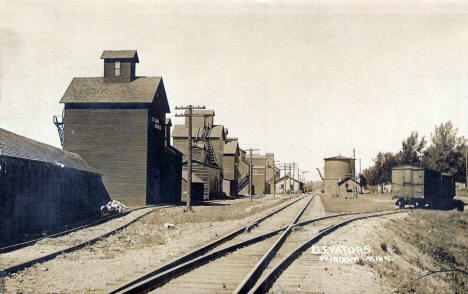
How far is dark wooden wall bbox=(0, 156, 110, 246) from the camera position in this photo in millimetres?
14367

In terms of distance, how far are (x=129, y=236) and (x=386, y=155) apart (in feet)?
201

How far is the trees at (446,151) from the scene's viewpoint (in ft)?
173

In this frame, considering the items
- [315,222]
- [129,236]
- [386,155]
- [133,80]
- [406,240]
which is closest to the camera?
[129,236]

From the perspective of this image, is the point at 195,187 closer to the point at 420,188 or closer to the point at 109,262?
the point at 420,188

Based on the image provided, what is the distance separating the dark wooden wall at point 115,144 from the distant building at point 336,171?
199 ft

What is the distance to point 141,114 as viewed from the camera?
31.0 m

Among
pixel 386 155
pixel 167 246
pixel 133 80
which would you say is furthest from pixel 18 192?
pixel 386 155

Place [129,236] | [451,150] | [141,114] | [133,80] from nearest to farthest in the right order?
[129,236] → [141,114] → [133,80] → [451,150]

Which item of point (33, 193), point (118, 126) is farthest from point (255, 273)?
point (118, 126)

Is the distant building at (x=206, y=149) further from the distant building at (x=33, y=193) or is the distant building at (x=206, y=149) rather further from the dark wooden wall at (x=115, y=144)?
the distant building at (x=33, y=193)

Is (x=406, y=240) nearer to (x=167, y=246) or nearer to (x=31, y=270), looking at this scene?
(x=167, y=246)

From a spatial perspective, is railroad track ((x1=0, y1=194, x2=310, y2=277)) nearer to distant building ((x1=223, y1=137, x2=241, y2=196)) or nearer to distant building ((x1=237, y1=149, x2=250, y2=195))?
distant building ((x1=223, y1=137, x2=241, y2=196))

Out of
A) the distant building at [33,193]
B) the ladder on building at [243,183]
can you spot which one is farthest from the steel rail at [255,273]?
the ladder on building at [243,183]

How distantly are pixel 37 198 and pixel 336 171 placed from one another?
7450 cm
